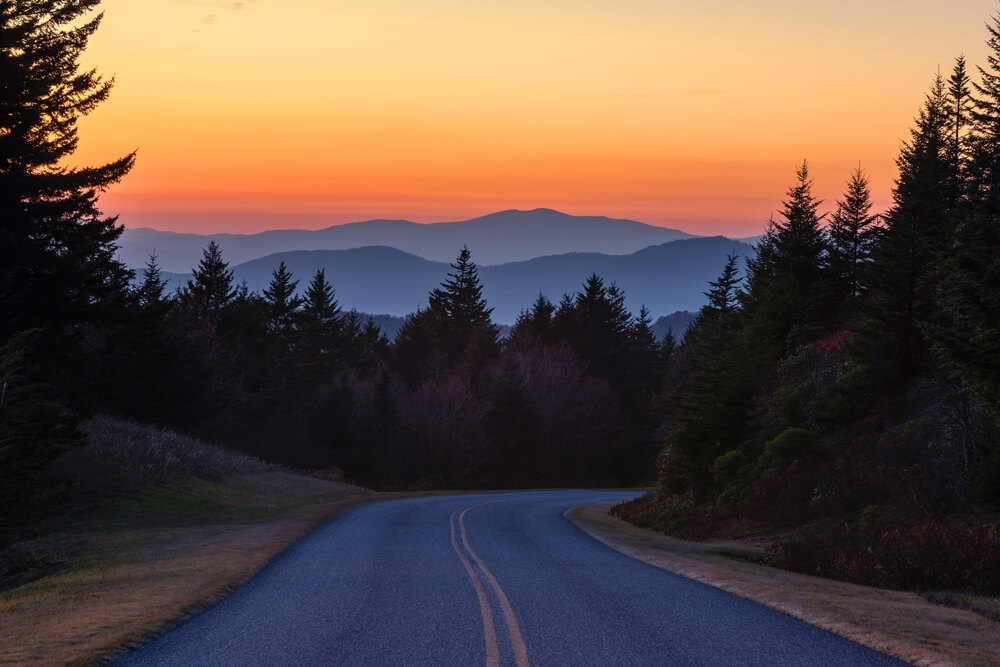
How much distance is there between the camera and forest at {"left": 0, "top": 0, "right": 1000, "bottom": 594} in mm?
20406

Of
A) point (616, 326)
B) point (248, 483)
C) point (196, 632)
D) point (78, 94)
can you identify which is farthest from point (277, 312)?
point (196, 632)

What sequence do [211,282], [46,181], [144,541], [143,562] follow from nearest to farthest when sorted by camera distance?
[143,562] → [144,541] → [46,181] → [211,282]

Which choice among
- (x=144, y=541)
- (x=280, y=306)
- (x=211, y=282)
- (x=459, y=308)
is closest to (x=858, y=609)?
(x=144, y=541)

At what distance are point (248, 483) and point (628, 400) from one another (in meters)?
61.7

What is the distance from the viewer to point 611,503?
46969 mm

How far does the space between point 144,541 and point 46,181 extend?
12453 mm

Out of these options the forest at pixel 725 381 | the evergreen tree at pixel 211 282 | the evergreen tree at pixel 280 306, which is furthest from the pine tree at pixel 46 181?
the evergreen tree at pixel 280 306

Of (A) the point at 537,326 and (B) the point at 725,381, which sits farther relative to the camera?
(A) the point at 537,326

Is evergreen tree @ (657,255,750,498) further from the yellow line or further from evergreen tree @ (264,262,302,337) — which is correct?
evergreen tree @ (264,262,302,337)

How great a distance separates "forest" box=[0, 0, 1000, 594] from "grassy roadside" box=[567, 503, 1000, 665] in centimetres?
212

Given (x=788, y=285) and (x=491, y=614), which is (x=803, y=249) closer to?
(x=788, y=285)

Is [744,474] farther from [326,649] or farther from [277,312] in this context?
[277,312]

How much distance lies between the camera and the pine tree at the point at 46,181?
87.1 ft

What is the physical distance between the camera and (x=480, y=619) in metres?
11.8
